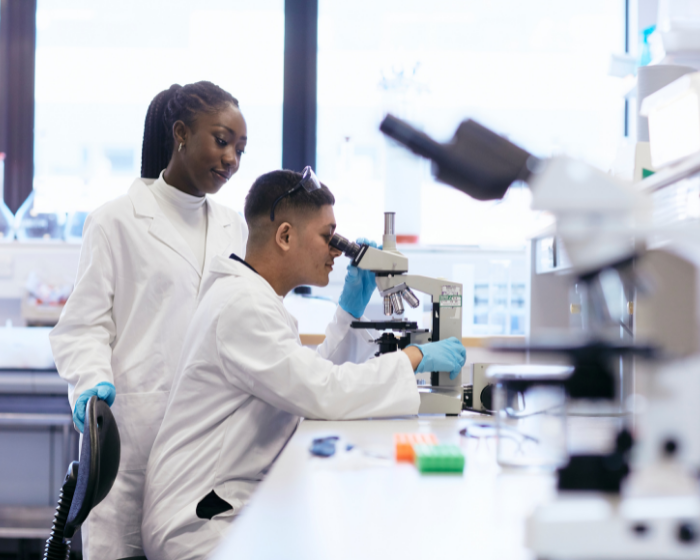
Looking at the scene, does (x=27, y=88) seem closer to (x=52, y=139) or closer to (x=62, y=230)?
(x=52, y=139)

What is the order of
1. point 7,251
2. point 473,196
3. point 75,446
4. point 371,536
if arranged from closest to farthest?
point 473,196 → point 371,536 → point 75,446 → point 7,251

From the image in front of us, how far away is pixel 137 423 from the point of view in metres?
1.65

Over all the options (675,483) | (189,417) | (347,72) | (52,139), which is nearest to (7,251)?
(52,139)

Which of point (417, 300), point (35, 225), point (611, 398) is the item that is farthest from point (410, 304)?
point (35, 225)

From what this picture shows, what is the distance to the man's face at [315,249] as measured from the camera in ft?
4.89

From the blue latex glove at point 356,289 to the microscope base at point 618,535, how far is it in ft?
4.27

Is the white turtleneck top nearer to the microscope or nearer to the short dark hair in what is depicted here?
the short dark hair

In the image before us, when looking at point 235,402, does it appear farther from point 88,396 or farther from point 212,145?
point 212,145

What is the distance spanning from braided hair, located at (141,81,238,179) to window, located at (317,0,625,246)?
1.39m

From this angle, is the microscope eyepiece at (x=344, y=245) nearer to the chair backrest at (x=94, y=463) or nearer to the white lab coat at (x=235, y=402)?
the white lab coat at (x=235, y=402)

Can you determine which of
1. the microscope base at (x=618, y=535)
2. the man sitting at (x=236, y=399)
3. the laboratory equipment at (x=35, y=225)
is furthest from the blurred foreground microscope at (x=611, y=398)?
the laboratory equipment at (x=35, y=225)

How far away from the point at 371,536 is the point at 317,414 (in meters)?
0.62

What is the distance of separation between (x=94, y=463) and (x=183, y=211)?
91cm

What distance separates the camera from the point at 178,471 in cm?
125
